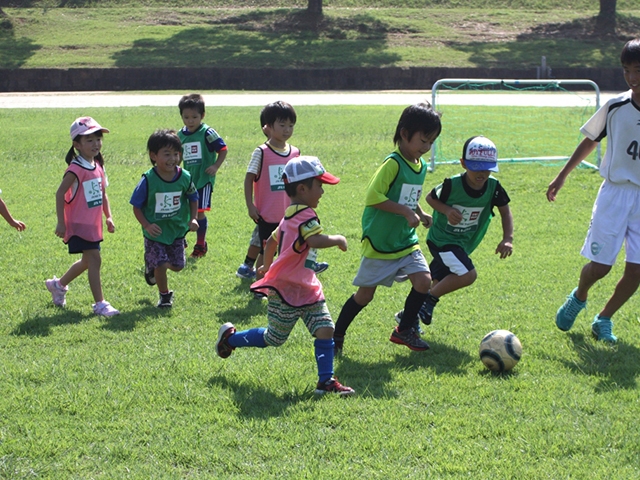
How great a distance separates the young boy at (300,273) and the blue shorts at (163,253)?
1876 millimetres

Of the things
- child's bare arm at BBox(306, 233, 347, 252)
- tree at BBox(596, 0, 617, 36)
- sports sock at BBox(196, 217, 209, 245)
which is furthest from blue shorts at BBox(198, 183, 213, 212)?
tree at BBox(596, 0, 617, 36)

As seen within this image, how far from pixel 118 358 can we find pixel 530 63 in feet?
100

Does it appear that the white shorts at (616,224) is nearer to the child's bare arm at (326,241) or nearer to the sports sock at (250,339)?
the child's bare arm at (326,241)

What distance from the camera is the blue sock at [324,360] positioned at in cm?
464

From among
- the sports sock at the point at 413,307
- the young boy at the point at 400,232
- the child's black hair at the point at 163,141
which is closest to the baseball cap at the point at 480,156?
the young boy at the point at 400,232

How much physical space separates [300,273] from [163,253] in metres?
2.20

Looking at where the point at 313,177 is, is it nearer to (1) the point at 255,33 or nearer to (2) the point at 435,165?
(2) the point at 435,165

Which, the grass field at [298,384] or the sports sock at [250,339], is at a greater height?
the sports sock at [250,339]

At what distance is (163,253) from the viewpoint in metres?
6.56

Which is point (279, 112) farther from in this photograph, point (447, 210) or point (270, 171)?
point (447, 210)

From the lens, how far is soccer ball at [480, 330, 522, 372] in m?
4.93

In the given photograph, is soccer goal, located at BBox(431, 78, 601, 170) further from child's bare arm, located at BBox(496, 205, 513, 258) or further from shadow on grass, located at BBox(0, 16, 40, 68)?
shadow on grass, located at BBox(0, 16, 40, 68)

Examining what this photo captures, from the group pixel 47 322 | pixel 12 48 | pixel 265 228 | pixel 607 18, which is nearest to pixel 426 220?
pixel 265 228

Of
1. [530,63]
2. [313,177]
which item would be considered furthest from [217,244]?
[530,63]
